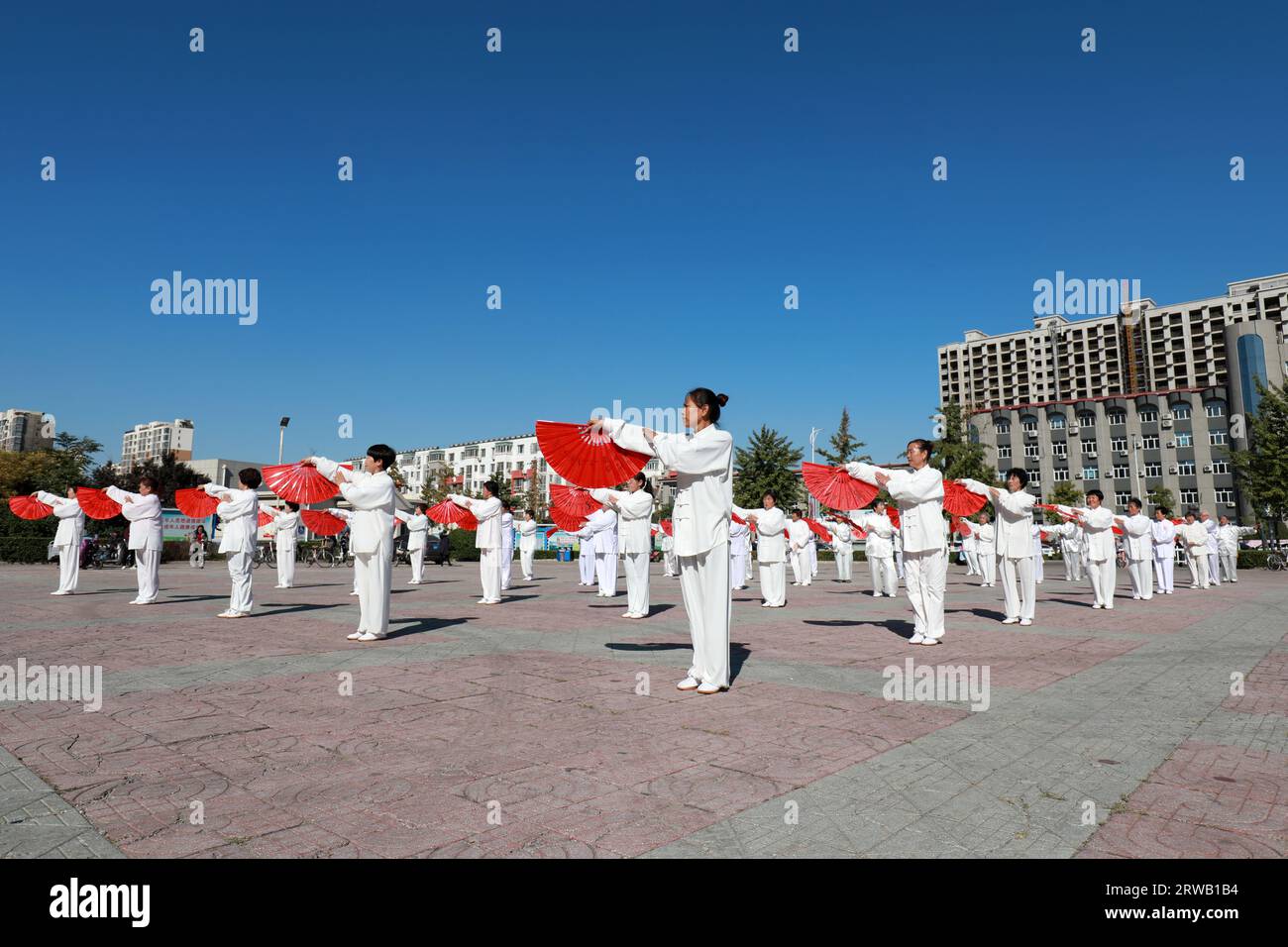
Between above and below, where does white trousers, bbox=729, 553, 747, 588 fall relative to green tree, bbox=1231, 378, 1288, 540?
below

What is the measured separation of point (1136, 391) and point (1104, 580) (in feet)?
335

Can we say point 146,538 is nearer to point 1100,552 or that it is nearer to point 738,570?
point 738,570

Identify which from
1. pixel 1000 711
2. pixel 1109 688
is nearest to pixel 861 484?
pixel 1109 688

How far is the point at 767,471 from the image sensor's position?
49.5 m

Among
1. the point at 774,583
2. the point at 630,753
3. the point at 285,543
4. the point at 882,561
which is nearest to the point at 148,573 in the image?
the point at 285,543

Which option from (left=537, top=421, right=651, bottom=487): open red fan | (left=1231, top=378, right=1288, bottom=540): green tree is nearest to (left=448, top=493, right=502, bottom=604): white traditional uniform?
(left=537, top=421, right=651, bottom=487): open red fan

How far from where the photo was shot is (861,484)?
35.4 ft

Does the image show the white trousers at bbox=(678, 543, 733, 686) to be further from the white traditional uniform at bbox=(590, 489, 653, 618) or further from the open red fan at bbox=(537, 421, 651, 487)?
the white traditional uniform at bbox=(590, 489, 653, 618)

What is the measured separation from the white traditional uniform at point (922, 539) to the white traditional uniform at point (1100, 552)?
6.34 meters

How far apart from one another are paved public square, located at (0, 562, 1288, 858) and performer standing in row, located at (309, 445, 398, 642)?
550mm

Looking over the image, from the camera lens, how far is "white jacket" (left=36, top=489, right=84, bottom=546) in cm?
1452

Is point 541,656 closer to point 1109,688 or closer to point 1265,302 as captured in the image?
point 1109,688

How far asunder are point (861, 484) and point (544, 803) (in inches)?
336

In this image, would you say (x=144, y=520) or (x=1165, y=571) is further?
(x=1165, y=571)
